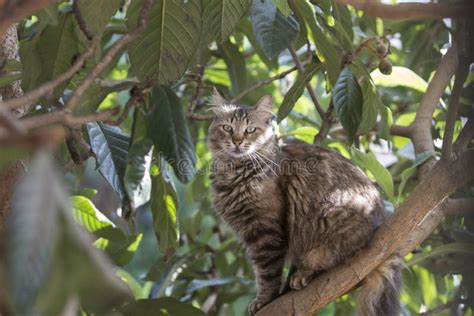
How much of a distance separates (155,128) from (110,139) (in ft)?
2.08

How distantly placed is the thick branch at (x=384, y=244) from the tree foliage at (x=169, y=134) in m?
0.18

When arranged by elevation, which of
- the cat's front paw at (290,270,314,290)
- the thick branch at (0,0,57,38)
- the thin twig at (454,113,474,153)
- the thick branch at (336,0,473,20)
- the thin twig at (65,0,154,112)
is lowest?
the cat's front paw at (290,270,314,290)

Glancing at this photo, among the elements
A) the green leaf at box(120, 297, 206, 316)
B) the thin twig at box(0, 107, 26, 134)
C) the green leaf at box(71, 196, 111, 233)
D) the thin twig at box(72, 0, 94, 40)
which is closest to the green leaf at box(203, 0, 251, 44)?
the thin twig at box(72, 0, 94, 40)

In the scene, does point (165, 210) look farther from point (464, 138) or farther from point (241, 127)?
point (464, 138)

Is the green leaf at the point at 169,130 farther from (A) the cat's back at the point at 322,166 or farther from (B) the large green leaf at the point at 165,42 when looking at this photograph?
(A) the cat's back at the point at 322,166

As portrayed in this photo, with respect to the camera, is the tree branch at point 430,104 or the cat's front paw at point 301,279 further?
the tree branch at point 430,104

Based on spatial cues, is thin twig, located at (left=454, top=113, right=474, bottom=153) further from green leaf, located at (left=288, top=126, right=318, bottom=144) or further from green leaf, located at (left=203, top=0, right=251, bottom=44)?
green leaf, located at (left=288, top=126, right=318, bottom=144)

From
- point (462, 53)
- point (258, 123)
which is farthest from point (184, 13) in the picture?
point (258, 123)

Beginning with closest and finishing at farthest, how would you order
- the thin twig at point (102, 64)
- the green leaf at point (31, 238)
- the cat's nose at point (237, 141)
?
the green leaf at point (31, 238) → the thin twig at point (102, 64) → the cat's nose at point (237, 141)

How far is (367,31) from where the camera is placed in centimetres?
498

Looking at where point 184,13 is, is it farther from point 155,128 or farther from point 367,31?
point 367,31

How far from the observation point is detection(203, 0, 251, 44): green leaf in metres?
2.84

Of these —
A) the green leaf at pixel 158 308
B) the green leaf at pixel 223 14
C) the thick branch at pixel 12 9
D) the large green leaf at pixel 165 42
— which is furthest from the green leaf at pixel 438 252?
the thick branch at pixel 12 9

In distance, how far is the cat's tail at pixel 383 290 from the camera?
10.8 ft
